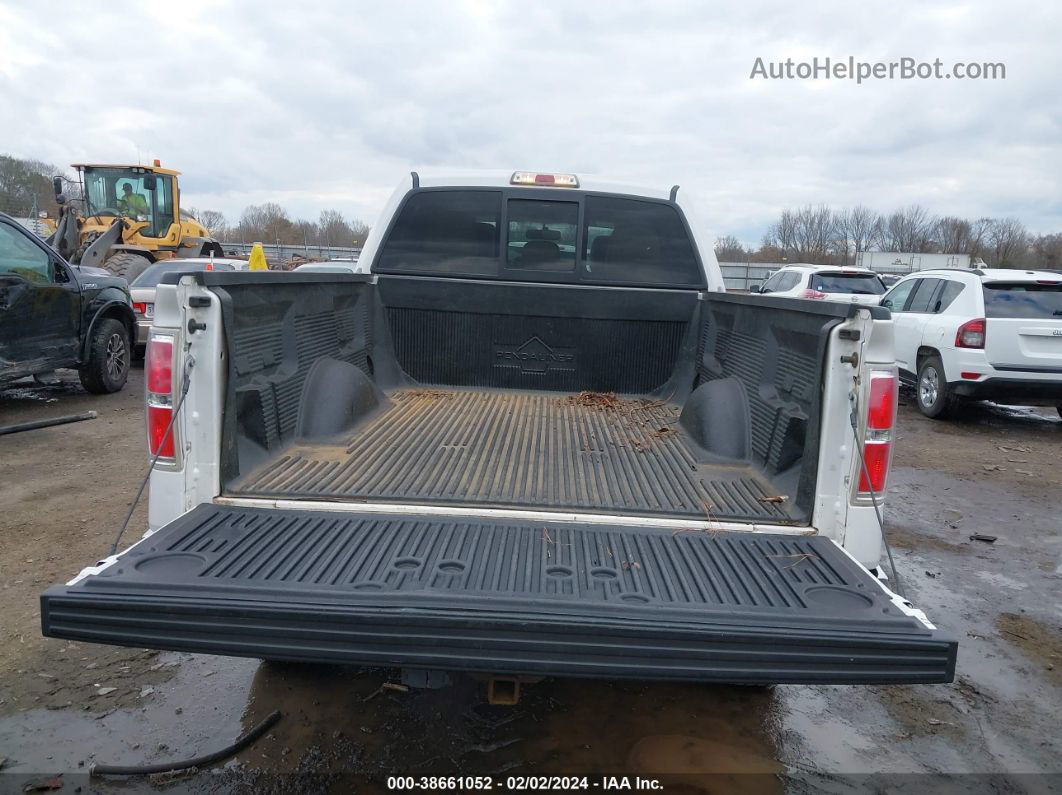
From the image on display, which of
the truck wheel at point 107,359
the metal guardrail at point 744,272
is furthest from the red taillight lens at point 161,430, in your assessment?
the metal guardrail at point 744,272

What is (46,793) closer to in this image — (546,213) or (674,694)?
(674,694)

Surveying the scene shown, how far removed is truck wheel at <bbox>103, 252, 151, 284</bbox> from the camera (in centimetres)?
1566

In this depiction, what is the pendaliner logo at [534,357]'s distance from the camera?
16.1 ft

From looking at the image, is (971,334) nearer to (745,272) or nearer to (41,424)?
(41,424)

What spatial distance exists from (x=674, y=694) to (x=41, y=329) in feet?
26.2

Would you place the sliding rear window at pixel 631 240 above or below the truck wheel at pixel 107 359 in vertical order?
above

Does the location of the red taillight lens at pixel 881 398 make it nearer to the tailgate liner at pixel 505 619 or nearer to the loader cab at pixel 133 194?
the tailgate liner at pixel 505 619

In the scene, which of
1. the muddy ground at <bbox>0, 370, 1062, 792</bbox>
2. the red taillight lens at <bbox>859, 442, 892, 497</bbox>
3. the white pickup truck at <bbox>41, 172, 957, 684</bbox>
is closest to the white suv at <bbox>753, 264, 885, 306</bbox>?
the white pickup truck at <bbox>41, 172, 957, 684</bbox>

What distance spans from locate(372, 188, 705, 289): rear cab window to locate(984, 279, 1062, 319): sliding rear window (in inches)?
246

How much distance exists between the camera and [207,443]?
9.05ft

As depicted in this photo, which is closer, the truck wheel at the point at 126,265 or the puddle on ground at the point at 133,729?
the puddle on ground at the point at 133,729

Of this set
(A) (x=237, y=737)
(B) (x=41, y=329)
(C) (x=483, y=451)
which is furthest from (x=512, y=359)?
(B) (x=41, y=329)

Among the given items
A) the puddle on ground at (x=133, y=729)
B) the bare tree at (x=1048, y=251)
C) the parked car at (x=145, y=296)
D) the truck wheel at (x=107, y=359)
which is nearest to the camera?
the puddle on ground at (x=133, y=729)

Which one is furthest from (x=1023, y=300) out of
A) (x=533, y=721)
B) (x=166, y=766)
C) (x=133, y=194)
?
(x=133, y=194)
